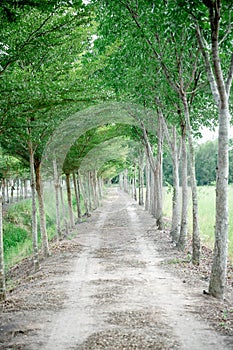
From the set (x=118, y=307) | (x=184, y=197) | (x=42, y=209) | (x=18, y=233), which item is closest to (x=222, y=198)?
(x=118, y=307)

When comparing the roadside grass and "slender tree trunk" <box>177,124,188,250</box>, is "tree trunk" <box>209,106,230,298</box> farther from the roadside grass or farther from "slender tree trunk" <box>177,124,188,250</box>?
the roadside grass

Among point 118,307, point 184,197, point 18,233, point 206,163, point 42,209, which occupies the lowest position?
point 18,233

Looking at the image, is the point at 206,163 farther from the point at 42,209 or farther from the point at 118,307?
the point at 118,307

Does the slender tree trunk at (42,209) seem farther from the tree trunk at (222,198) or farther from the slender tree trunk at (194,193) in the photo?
the tree trunk at (222,198)

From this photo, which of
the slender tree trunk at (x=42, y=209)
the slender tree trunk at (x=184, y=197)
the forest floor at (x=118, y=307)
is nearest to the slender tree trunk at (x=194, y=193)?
the forest floor at (x=118, y=307)

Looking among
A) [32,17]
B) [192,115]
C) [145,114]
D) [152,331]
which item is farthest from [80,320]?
[145,114]

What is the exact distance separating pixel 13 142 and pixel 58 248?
488cm

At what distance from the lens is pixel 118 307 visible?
6.68 meters

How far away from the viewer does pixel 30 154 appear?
447 inches

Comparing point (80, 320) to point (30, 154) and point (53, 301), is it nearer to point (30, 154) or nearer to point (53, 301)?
point (53, 301)

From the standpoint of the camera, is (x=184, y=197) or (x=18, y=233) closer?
(x=184, y=197)

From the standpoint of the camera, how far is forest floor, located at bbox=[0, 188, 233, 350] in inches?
205

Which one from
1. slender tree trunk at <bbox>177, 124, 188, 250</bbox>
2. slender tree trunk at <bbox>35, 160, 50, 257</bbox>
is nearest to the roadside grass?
slender tree trunk at <bbox>35, 160, 50, 257</bbox>

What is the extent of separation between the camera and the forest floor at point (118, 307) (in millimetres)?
5207
